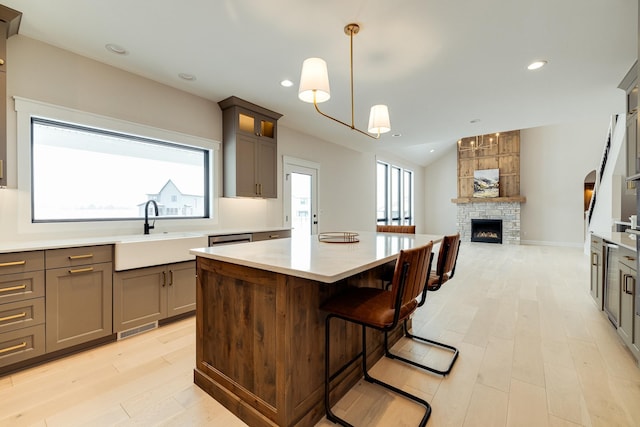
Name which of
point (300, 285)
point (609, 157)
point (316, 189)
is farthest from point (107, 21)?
point (609, 157)

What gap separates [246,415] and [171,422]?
1.37 feet

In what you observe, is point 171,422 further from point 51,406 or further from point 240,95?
point 240,95

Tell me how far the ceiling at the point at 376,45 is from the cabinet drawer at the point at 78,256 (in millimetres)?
1794

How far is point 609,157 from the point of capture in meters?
5.06

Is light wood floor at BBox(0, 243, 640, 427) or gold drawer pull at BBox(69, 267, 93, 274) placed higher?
gold drawer pull at BBox(69, 267, 93, 274)

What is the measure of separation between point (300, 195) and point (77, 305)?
141 inches

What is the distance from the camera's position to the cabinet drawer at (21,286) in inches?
77.8

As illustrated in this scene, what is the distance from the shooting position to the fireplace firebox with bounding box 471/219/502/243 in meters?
9.06

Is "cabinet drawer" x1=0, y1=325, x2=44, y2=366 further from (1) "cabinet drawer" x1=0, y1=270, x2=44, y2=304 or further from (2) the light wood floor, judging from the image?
(1) "cabinet drawer" x1=0, y1=270, x2=44, y2=304

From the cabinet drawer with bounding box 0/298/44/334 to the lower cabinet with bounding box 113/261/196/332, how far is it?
0.47 meters

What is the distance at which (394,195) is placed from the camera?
8.99 meters

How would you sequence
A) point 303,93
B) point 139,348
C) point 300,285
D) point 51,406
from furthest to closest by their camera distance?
point 139,348 → point 303,93 → point 51,406 → point 300,285

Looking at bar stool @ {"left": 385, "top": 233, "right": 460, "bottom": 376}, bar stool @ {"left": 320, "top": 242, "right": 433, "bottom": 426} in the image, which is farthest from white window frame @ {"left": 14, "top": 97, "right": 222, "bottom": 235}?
bar stool @ {"left": 385, "top": 233, "right": 460, "bottom": 376}

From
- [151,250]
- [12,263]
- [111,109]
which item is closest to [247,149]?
[111,109]
